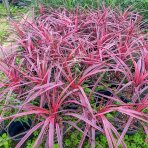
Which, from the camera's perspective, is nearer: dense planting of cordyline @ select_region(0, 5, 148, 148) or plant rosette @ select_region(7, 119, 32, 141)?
dense planting of cordyline @ select_region(0, 5, 148, 148)

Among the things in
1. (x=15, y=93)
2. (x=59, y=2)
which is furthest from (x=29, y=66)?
(x=59, y=2)

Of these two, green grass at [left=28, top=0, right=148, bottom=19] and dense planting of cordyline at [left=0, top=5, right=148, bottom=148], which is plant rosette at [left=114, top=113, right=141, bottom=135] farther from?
green grass at [left=28, top=0, right=148, bottom=19]

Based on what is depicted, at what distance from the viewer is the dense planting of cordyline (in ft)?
4.92

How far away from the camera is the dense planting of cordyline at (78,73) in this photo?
4.92 feet

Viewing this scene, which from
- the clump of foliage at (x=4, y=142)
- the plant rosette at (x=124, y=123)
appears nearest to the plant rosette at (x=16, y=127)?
the clump of foliage at (x=4, y=142)

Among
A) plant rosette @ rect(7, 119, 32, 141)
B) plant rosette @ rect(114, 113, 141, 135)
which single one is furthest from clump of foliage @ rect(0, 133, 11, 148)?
plant rosette @ rect(114, 113, 141, 135)

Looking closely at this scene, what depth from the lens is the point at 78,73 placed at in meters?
1.94

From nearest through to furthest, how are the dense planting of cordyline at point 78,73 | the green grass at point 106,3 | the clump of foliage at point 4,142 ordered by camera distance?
the dense planting of cordyline at point 78,73, the clump of foliage at point 4,142, the green grass at point 106,3

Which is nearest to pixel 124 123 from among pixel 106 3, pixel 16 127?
pixel 16 127

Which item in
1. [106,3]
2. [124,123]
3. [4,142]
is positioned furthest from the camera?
[106,3]

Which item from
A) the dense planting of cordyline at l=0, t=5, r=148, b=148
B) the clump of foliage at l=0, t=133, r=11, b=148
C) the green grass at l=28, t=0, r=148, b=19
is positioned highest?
the green grass at l=28, t=0, r=148, b=19

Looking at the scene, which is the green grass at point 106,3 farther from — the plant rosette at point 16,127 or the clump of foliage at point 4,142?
the clump of foliage at point 4,142

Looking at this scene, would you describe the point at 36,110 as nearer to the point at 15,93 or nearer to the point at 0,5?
the point at 15,93

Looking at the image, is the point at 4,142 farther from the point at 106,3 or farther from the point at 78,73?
the point at 106,3
